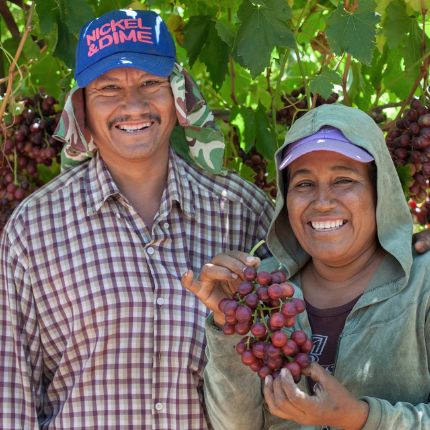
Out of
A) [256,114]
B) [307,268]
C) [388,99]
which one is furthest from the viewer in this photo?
[388,99]

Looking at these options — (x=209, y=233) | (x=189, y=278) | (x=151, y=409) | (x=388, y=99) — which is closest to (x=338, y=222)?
(x=189, y=278)

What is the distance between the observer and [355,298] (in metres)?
2.28

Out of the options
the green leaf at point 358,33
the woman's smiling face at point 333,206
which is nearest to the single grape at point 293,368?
the woman's smiling face at point 333,206

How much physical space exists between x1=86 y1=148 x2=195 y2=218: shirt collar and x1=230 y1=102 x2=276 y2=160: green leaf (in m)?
0.49

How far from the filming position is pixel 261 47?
106 inches

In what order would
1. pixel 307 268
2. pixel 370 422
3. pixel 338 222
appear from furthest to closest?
pixel 307 268 < pixel 338 222 < pixel 370 422

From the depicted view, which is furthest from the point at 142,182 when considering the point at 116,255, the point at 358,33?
the point at 358,33

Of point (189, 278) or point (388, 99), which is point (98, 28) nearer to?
point (189, 278)

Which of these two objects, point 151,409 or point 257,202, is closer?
point 151,409

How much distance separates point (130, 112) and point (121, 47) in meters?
0.32

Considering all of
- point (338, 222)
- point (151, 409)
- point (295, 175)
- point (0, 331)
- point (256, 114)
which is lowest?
point (151, 409)

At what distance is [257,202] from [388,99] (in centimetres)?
175

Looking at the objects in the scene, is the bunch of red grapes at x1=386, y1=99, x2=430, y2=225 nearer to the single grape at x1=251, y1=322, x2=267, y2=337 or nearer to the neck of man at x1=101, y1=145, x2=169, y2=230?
the neck of man at x1=101, y1=145, x2=169, y2=230

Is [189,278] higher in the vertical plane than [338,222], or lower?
lower
